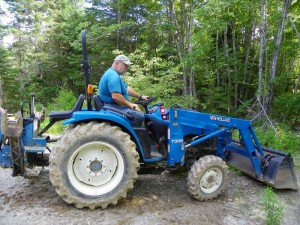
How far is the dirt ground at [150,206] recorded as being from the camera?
308cm

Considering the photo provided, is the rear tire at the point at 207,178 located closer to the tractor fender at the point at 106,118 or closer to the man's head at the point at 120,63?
the tractor fender at the point at 106,118

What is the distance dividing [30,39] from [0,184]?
15488 mm

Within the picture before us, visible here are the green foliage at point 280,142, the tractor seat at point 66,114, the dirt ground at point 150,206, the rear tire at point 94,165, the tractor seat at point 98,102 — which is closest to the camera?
the dirt ground at point 150,206

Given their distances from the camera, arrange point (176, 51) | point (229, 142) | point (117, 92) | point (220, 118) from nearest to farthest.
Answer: point (117, 92), point (220, 118), point (229, 142), point (176, 51)

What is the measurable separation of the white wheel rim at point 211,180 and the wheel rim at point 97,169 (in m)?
1.12

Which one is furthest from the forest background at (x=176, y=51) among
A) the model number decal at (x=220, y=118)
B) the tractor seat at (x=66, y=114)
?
the tractor seat at (x=66, y=114)

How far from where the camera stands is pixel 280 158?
13.4 ft

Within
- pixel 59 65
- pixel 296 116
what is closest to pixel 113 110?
pixel 296 116

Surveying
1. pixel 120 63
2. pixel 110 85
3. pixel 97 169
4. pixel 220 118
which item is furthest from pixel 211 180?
pixel 120 63

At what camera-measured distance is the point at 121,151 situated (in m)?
3.33

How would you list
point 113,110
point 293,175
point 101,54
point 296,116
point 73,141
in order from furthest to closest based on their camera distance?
point 101,54 → point 296,116 → point 293,175 → point 113,110 → point 73,141

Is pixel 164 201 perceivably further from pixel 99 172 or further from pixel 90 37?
pixel 90 37

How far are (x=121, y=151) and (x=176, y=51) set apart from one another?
31.3ft

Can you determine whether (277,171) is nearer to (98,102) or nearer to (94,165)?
(94,165)
